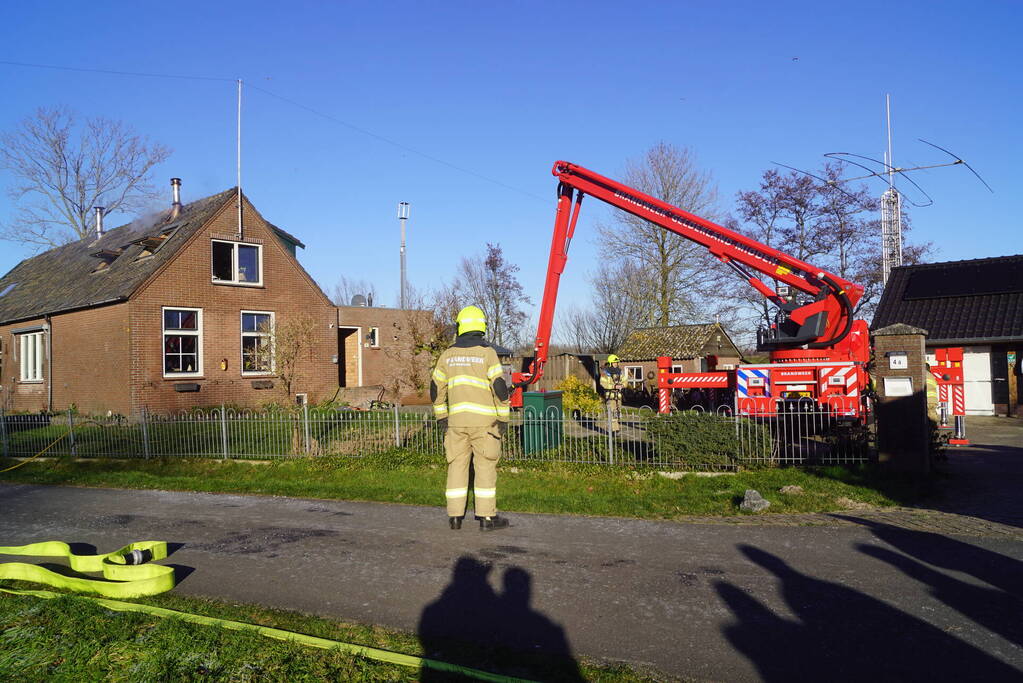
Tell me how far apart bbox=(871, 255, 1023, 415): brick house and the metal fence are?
10726 millimetres

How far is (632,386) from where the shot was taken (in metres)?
30.1

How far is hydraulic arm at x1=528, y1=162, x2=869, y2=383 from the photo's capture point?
39.1 feet

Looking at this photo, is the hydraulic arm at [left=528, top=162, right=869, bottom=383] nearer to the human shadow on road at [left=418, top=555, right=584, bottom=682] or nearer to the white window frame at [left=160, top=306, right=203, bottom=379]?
the human shadow on road at [left=418, top=555, right=584, bottom=682]

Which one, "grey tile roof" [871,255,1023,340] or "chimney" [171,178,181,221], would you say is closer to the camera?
"grey tile roof" [871,255,1023,340]

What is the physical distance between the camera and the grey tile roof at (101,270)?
69.8 ft

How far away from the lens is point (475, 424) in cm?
677

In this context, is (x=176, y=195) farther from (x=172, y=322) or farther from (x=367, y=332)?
(x=367, y=332)

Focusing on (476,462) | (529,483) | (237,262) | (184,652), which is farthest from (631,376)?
(184,652)

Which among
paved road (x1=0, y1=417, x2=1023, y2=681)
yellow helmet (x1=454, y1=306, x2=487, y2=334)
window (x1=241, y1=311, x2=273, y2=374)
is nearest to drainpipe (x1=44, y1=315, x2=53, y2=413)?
window (x1=241, y1=311, x2=273, y2=374)

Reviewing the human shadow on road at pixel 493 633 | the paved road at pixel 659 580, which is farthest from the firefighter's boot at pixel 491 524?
the human shadow on road at pixel 493 633

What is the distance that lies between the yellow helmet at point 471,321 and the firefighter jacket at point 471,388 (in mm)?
153

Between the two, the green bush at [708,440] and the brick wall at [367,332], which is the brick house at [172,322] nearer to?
the brick wall at [367,332]

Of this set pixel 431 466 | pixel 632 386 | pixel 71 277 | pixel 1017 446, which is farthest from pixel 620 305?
pixel 431 466

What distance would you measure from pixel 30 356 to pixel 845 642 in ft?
90.6
